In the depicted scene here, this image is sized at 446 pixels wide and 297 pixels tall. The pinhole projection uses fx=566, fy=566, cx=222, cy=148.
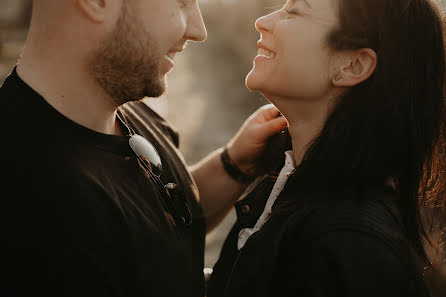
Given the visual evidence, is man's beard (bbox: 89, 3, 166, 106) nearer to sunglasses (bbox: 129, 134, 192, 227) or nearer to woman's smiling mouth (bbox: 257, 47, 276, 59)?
sunglasses (bbox: 129, 134, 192, 227)

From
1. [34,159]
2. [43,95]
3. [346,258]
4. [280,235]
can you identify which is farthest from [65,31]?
[346,258]

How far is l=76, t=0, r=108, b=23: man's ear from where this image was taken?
2.07 meters

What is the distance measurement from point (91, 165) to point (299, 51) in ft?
3.16

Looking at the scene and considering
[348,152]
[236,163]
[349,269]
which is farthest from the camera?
[236,163]

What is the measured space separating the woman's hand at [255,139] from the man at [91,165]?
1.84 ft

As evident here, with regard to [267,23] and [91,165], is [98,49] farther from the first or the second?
[267,23]

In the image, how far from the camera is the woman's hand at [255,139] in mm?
2869

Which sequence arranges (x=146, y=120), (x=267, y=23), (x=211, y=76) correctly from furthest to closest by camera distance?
(x=211, y=76) → (x=146, y=120) → (x=267, y=23)

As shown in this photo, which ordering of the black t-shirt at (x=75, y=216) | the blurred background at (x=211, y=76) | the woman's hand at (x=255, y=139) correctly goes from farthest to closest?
the blurred background at (x=211, y=76), the woman's hand at (x=255, y=139), the black t-shirt at (x=75, y=216)

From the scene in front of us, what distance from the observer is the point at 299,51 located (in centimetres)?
234

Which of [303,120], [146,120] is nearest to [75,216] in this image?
[146,120]

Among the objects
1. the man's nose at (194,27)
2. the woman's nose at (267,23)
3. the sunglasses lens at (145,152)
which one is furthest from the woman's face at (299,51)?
the sunglasses lens at (145,152)

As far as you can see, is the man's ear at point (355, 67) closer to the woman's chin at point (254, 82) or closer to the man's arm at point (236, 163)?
the woman's chin at point (254, 82)

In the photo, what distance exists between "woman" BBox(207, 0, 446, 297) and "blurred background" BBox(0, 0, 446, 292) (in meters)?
2.77
